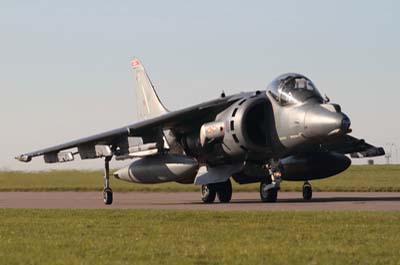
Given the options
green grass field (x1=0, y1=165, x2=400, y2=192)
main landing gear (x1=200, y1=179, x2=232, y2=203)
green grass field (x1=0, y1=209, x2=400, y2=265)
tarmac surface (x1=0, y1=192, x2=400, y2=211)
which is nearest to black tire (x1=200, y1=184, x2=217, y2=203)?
main landing gear (x1=200, y1=179, x2=232, y2=203)

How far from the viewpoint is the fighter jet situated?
20266mm

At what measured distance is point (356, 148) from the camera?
2464 centimetres

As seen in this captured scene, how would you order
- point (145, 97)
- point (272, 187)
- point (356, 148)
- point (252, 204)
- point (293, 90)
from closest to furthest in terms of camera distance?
1. point (293, 90)
2. point (252, 204)
3. point (272, 187)
4. point (356, 148)
5. point (145, 97)

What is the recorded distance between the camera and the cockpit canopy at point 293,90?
20.3m

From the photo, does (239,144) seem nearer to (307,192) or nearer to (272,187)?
(272,187)

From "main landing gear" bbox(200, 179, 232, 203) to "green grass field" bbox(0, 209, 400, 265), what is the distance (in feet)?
25.5

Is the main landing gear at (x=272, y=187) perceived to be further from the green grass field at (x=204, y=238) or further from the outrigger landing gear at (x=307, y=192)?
the green grass field at (x=204, y=238)

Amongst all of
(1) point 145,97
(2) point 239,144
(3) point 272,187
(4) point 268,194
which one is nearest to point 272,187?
(3) point 272,187

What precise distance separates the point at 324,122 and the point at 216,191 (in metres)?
5.02

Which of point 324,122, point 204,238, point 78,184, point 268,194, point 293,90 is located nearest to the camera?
point 204,238

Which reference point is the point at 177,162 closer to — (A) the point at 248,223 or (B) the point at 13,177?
(A) the point at 248,223

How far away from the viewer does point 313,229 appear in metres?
11.5

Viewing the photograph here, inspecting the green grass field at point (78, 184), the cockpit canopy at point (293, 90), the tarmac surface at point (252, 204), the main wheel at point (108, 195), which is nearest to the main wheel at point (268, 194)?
the tarmac surface at point (252, 204)

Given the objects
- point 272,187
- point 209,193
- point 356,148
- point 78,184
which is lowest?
point 78,184
